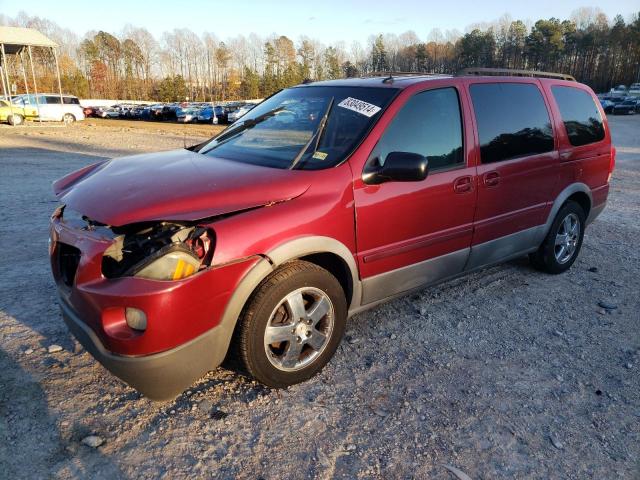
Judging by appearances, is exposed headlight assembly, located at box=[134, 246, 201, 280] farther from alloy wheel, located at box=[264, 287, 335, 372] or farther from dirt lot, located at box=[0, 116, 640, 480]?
dirt lot, located at box=[0, 116, 640, 480]

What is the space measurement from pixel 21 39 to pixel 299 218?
26271 millimetres

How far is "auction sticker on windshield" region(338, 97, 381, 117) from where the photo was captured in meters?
3.33

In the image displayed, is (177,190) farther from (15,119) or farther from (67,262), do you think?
(15,119)

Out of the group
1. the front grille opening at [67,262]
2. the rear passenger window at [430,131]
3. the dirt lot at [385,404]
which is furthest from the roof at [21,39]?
the rear passenger window at [430,131]

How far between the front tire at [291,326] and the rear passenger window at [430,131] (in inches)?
37.7

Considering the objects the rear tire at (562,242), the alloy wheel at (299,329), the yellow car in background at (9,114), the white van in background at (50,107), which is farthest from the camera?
the white van in background at (50,107)

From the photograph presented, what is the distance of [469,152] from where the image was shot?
372cm

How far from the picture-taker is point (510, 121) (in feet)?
13.4

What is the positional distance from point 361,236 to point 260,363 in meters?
1.03

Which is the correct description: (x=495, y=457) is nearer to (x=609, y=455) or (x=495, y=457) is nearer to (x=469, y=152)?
(x=609, y=455)

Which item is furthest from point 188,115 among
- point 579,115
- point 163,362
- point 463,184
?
point 163,362

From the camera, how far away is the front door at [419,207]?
321 cm

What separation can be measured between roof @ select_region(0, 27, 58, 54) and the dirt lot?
76.8ft

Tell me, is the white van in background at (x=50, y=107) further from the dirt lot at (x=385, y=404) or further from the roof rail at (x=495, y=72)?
the roof rail at (x=495, y=72)
